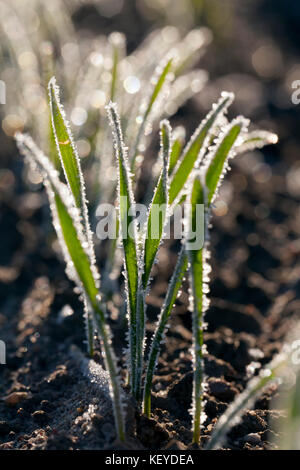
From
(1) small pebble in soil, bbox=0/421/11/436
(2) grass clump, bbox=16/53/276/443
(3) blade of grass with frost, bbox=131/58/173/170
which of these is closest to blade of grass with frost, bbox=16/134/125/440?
(2) grass clump, bbox=16/53/276/443

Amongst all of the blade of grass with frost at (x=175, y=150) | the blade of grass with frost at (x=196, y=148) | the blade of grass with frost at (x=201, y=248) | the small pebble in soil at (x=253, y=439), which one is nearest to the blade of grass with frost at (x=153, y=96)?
the blade of grass with frost at (x=175, y=150)

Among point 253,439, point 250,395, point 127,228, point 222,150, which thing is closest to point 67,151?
point 127,228

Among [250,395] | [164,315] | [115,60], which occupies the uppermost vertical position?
[115,60]

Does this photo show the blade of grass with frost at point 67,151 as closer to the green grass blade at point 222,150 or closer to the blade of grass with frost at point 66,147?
the blade of grass with frost at point 66,147

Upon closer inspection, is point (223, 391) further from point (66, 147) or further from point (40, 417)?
point (66, 147)

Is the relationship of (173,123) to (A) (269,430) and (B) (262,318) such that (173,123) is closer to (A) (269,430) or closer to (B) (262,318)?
(B) (262,318)
